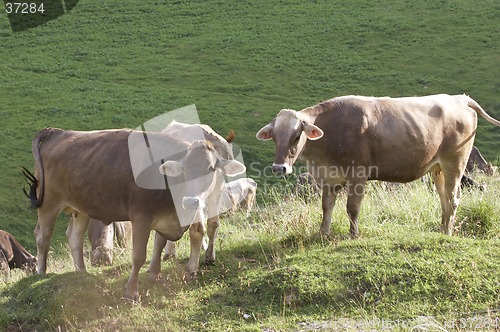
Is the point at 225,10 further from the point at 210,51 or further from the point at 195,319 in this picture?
the point at 195,319

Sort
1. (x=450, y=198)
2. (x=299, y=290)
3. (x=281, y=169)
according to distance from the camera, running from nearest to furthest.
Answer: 1. (x=299, y=290)
2. (x=281, y=169)
3. (x=450, y=198)

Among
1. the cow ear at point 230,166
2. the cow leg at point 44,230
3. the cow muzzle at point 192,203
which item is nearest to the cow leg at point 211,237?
the cow ear at point 230,166

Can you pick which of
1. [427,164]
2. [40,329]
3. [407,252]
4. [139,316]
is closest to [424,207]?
[427,164]

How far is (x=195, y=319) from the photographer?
30.4 ft

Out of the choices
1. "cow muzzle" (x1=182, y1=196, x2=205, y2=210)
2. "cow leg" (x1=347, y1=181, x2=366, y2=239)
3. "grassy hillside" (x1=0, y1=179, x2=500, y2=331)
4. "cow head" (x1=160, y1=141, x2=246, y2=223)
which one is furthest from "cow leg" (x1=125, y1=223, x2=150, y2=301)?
"cow leg" (x1=347, y1=181, x2=366, y2=239)

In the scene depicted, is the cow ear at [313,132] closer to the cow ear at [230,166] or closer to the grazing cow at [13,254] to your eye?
the cow ear at [230,166]

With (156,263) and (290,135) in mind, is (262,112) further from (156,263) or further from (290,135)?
(156,263)

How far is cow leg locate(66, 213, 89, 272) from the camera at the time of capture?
11.7 m

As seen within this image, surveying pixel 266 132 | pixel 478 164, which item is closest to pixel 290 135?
pixel 266 132

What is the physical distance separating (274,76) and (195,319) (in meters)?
45.1

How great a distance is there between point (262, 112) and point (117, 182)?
122 ft

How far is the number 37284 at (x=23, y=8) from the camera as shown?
6444cm

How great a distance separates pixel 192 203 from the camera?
9352mm

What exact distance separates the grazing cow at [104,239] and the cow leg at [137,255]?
3334 millimetres
